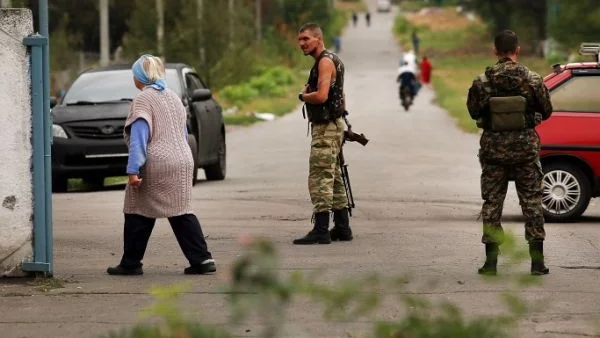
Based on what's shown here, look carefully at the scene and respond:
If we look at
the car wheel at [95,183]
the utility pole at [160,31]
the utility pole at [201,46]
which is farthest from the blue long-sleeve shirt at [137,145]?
the utility pole at [201,46]

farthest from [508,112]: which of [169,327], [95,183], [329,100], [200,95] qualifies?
[95,183]

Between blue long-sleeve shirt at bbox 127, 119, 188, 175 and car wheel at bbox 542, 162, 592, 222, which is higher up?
blue long-sleeve shirt at bbox 127, 119, 188, 175

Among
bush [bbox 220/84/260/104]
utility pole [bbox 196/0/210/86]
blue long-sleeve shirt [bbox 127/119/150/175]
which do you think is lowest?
blue long-sleeve shirt [bbox 127/119/150/175]

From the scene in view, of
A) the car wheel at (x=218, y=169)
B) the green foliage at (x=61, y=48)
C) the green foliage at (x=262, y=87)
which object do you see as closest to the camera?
the car wheel at (x=218, y=169)

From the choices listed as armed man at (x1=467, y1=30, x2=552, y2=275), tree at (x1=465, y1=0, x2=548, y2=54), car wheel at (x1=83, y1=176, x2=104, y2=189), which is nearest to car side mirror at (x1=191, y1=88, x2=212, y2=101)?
car wheel at (x1=83, y1=176, x2=104, y2=189)

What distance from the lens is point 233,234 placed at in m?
14.2

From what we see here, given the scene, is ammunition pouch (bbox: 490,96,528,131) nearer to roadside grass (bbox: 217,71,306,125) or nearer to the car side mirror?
the car side mirror

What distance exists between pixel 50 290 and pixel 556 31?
58126 mm

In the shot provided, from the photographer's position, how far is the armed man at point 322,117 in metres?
12.8

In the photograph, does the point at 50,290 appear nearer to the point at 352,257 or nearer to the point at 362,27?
the point at 352,257

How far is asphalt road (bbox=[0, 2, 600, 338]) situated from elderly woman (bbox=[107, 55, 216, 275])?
35cm

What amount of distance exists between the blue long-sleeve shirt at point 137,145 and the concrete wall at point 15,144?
2.21ft

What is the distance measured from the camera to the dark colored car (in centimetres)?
2034

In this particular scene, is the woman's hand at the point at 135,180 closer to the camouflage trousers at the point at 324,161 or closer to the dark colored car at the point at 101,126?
the camouflage trousers at the point at 324,161
